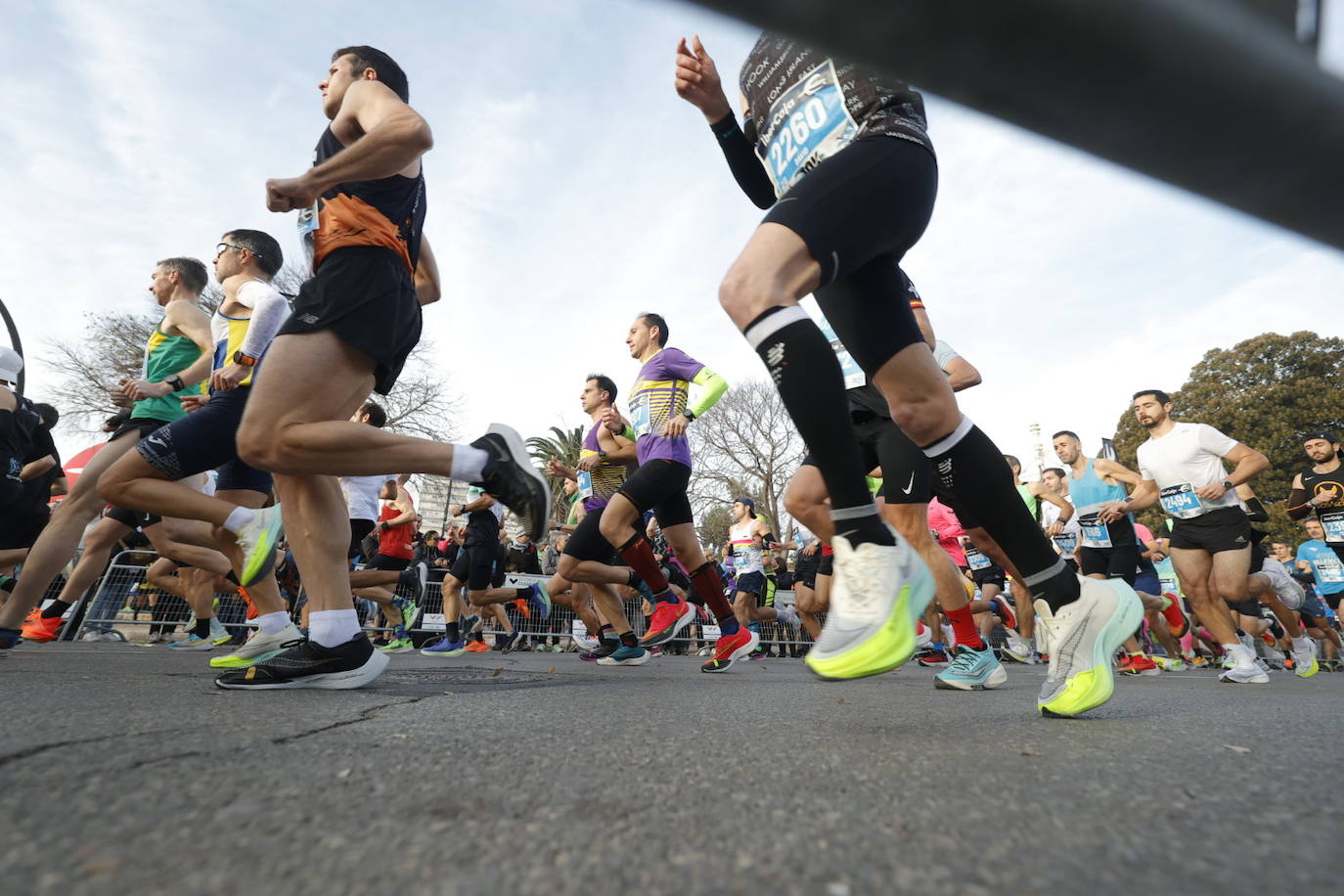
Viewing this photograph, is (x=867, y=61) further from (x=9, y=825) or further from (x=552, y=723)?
(x=552, y=723)

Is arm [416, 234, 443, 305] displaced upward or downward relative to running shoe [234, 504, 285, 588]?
upward

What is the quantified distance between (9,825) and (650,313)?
539 cm

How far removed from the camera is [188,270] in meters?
4.74

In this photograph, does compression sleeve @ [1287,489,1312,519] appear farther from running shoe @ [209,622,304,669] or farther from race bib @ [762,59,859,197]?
running shoe @ [209,622,304,669]

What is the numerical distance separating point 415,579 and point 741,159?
25.7 feet

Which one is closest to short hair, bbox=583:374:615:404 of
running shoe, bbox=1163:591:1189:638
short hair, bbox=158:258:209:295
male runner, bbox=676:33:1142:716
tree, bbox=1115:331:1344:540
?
short hair, bbox=158:258:209:295

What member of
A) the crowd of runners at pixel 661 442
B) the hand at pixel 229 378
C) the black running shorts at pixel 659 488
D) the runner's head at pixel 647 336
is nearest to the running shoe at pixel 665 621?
the crowd of runners at pixel 661 442

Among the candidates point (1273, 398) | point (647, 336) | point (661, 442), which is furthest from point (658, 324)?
point (1273, 398)

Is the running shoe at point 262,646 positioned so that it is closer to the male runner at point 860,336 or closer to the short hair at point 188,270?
the short hair at point 188,270

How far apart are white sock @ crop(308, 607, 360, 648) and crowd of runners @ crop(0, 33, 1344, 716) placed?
0.01m

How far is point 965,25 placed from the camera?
0.32 meters

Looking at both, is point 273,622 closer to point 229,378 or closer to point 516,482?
point 229,378

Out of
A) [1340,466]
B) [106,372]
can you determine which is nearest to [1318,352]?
[1340,466]

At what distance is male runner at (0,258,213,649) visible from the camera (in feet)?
12.9
